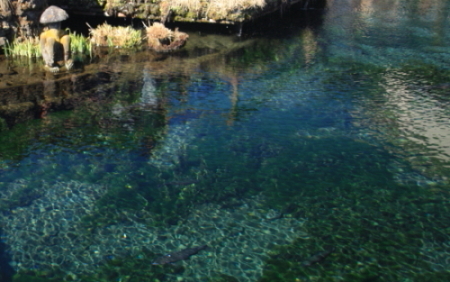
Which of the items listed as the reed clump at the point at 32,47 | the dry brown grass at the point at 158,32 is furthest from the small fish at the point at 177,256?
the dry brown grass at the point at 158,32

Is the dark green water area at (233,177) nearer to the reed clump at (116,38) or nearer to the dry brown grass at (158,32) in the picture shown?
the reed clump at (116,38)

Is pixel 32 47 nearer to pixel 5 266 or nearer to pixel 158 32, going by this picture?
pixel 158 32

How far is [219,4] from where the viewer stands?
26438 mm

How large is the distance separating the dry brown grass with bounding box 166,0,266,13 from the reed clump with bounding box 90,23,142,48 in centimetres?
330

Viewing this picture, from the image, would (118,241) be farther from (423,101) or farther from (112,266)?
(423,101)

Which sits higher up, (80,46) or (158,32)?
(158,32)

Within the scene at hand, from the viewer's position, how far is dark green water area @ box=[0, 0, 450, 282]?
9852mm

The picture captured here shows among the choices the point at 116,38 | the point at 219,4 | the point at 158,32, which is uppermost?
the point at 219,4

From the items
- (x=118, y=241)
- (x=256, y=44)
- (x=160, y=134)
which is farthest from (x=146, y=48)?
(x=118, y=241)

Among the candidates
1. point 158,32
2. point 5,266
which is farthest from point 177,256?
point 158,32

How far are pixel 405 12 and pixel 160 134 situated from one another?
28514mm

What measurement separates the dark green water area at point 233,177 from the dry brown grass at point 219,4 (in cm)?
541

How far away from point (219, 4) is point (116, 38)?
6043 mm

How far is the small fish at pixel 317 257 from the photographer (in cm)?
979
